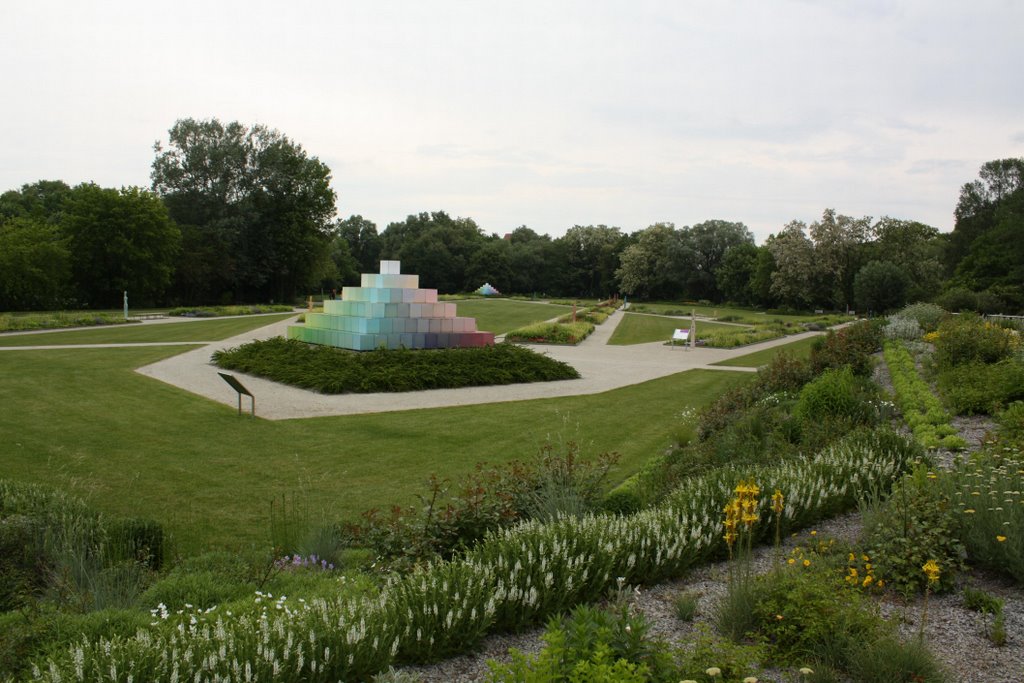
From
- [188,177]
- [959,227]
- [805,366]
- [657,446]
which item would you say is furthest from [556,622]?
[959,227]

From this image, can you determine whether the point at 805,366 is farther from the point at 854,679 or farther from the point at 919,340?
the point at 854,679

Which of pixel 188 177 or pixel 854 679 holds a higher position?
pixel 188 177

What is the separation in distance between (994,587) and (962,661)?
118 centimetres

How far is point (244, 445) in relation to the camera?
32.2 feet

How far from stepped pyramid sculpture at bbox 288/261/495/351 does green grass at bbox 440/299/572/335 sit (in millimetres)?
11558

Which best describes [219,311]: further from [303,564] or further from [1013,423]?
[1013,423]

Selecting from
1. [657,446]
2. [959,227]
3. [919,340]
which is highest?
[959,227]

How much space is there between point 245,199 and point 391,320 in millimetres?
35572

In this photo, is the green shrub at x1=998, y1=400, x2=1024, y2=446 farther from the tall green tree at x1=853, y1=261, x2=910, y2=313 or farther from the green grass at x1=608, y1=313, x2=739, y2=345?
the tall green tree at x1=853, y1=261, x2=910, y2=313

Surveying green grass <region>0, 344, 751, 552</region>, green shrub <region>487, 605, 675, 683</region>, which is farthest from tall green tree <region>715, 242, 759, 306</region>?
green shrub <region>487, 605, 675, 683</region>

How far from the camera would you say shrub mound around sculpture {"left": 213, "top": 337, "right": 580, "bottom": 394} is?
1463 cm

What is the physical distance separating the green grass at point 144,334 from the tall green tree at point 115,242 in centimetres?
1281

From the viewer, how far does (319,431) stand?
10.8 m

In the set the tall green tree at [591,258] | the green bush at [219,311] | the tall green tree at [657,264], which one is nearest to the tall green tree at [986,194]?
the tall green tree at [657,264]
